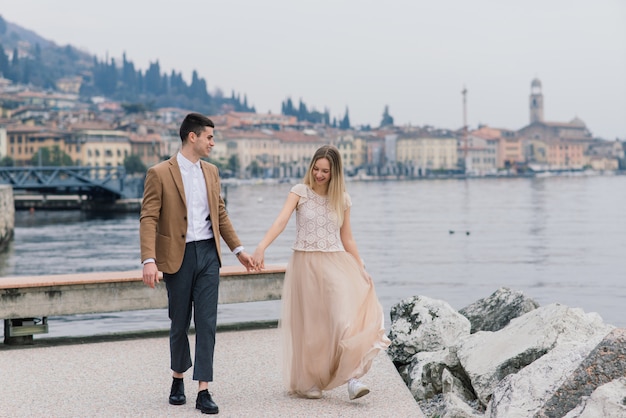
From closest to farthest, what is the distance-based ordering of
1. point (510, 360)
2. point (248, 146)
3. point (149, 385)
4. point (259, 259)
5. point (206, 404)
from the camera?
1. point (206, 404)
2. point (259, 259)
3. point (510, 360)
4. point (149, 385)
5. point (248, 146)

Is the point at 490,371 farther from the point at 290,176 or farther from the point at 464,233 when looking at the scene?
the point at 290,176

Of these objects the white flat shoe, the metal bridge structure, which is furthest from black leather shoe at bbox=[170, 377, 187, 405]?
the metal bridge structure

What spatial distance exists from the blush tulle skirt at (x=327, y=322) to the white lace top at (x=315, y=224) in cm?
4

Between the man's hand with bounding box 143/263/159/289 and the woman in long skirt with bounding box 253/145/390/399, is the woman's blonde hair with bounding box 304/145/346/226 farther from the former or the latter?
the man's hand with bounding box 143/263/159/289

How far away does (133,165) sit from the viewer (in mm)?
121750

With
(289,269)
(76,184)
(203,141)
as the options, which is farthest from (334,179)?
(76,184)

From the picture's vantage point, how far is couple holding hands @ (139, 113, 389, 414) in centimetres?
464

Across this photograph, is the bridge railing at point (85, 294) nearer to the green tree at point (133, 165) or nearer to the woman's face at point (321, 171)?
the woman's face at point (321, 171)

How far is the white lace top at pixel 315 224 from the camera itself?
16.1 ft

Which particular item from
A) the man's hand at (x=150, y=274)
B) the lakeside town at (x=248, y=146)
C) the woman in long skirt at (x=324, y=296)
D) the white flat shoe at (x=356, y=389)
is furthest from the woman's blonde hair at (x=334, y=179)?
the lakeside town at (x=248, y=146)

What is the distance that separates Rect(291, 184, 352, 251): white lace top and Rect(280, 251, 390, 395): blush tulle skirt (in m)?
0.04

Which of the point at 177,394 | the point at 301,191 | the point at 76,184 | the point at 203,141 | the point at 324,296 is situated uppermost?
the point at 203,141

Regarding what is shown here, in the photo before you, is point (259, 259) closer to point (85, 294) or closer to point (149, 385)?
point (149, 385)

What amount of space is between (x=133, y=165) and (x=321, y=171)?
118932mm
